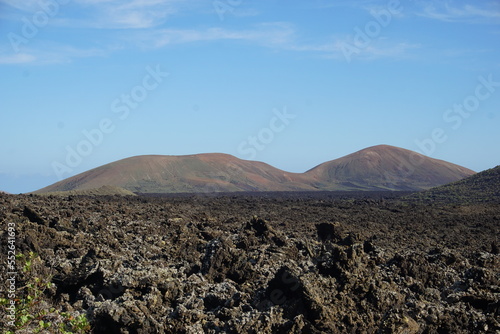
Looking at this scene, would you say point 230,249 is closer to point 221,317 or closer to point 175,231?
point 221,317

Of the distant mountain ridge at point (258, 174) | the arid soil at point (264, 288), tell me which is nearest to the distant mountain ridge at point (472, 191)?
the arid soil at point (264, 288)

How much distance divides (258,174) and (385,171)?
34.5 metres

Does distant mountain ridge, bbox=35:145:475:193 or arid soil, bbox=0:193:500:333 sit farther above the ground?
distant mountain ridge, bbox=35:145:475:193

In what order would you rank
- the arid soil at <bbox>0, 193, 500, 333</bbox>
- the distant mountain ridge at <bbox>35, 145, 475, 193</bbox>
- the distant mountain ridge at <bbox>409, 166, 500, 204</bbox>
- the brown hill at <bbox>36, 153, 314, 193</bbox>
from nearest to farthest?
the arid soil at <bbox>0, 193, 500, 333</bbox>, the distant mountain ridge at <bbox>409, 166, 500, 204</bbox>, the brown hill at <bbox>36, 153, 314, 193</bbox>, the distant mountain ridge at <bbox>35, 145, 475, 193</bbox>

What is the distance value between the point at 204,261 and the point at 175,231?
8.76 metres

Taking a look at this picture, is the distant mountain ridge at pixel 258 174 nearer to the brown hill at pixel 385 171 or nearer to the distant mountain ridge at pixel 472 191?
the brown hill at pixel 385 171

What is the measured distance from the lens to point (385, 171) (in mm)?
157875

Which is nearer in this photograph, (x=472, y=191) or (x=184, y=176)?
(x=472, y=191)

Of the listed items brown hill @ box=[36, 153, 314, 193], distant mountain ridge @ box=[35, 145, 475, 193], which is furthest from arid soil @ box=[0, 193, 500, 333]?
brown hill @ box=[36, 153, 314, 193]

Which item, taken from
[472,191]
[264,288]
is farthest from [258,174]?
[264,288]

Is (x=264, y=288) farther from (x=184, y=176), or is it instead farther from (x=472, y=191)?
(x=184, y=176)

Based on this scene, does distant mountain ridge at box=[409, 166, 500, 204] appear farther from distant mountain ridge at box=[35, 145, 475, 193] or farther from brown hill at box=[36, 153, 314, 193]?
brown hill at box=[36, 153, 314, 193]

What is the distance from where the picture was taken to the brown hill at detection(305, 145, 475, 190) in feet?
483

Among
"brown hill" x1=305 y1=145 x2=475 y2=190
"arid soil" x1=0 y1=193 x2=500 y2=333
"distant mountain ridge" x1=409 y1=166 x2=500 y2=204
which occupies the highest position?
"brown hill" x1=305 y1=145 x2=475 y2=190
